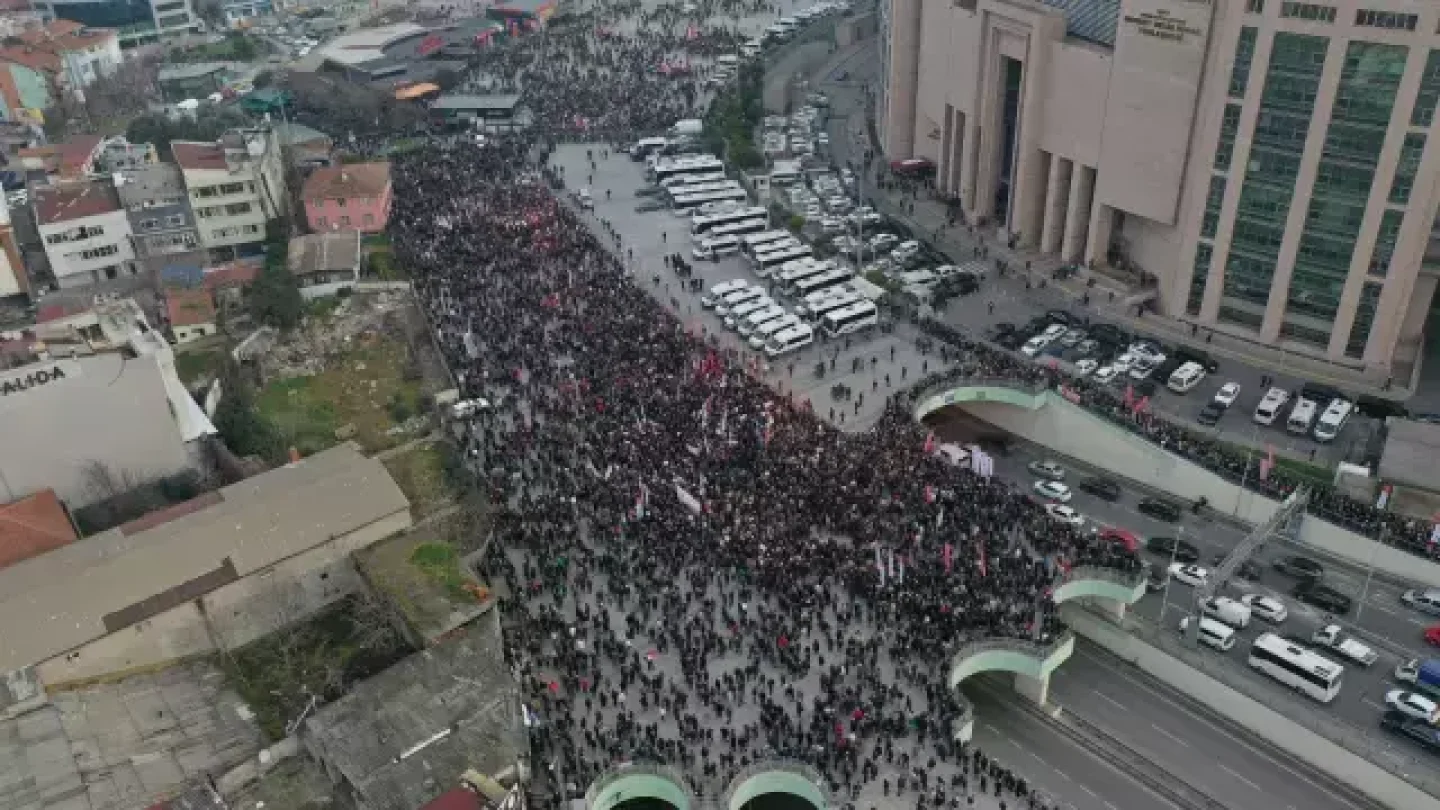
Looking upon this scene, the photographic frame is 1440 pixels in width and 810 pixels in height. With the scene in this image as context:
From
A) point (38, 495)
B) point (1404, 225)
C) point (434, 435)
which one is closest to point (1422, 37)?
point (1404, 225)

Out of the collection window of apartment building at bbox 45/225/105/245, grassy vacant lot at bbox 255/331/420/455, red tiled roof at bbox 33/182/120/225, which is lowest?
grassy vacant lot at bbox 255/331/420/455

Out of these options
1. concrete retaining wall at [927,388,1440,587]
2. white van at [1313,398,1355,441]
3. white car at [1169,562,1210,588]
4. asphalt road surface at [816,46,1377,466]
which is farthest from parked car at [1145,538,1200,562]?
white van at [1313,398,1355,441]

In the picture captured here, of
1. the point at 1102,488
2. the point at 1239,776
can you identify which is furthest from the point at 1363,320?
the point at 1239,776

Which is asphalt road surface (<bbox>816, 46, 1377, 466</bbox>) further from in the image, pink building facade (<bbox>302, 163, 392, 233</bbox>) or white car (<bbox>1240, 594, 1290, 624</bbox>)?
pink building facade (<bbox>302, 163, 392, 233</bbox>)

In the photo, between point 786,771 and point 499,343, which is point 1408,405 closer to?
point 786,771

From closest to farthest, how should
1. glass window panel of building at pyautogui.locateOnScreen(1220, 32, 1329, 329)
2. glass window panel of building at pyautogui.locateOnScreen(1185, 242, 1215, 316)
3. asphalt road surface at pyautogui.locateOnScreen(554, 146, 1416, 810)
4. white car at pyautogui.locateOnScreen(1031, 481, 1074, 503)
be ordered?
asphalt road surface at pyautogui.locateOnScreen(554, 146, 1416, 810), white car at pyautogui.locateOnScreen(1031, 481, 1074, 503), glass window panel of building at pyautogui.locateOnScreen(1220, 32, 1329, 329), glass window panel of building at pyautogui.locateOnScreen(1185, 242, 1215, 316)

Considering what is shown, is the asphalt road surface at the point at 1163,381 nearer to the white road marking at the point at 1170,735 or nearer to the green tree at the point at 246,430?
the white road marking at the point at 1170,735

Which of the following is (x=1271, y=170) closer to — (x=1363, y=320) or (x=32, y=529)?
(x=1363, y=320)
